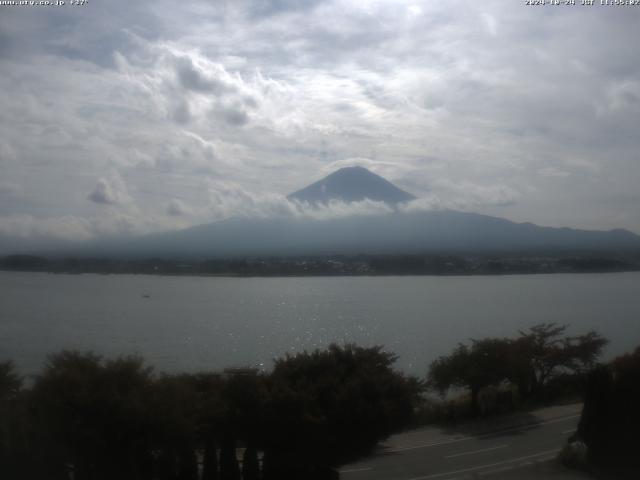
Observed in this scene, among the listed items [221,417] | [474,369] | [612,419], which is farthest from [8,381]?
[474,369]

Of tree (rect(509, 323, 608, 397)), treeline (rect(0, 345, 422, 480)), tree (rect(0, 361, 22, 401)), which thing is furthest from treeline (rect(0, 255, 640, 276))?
treeline (rect(0, 345, 422, 480))

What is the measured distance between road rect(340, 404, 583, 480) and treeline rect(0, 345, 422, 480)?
2.81 feet

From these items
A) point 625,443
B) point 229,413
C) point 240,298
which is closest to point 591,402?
point 625,443

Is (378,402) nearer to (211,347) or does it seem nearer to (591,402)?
(591,402)

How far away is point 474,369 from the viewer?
1542cm

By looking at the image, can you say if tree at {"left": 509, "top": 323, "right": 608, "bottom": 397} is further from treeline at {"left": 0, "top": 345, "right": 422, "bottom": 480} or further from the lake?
treeline at {"left": 0, "top": 345, "right": 422, "bottom": 480}

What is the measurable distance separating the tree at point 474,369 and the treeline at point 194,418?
5238 mm

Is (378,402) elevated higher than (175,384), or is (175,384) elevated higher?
(175,384)

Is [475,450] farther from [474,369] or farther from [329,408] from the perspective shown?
[474,369]

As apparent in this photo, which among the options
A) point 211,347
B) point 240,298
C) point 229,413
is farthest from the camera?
point 240,298

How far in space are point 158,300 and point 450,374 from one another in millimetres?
32301

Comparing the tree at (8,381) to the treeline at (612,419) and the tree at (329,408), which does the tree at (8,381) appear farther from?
the treeline at (612,419)

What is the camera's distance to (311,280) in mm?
69625

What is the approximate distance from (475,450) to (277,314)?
27550 millimetres
